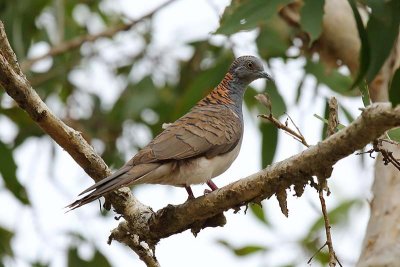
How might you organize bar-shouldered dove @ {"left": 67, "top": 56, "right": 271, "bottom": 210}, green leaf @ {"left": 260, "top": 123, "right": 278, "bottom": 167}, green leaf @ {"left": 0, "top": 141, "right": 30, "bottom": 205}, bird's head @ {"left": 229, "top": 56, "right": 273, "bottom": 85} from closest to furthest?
bar-shouldered dove @ {"left": 67, "top": 56, "right": 271, "bottom": 210} < bird's head @ {"left": 229, "top": 56, "right": 273, "bottom": 85} < green leaf @ {"left": 0, "top": 141, "right": 30, "bottom": 205} < green leaf @ {"left": 260, "top": 123, "right": 278, "bottom": 167}

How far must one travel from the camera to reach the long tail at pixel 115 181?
307cm

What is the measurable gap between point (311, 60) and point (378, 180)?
1271 mm

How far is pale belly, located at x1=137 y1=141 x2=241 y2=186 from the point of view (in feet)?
12.1

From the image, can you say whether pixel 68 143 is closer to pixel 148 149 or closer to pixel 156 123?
pixel 148 149

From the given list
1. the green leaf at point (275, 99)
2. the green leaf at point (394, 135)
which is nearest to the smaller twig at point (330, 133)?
the green leaf at point (394, 135)

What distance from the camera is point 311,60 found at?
5.33 meters

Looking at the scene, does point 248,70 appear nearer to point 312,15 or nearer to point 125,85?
point 312,15

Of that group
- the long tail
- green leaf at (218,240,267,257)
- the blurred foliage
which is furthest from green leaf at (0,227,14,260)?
the long tail

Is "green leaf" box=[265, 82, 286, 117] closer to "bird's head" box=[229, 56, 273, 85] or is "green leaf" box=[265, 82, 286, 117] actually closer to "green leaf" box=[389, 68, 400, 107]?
"bird's head" box=[229, 56, 273, 85]

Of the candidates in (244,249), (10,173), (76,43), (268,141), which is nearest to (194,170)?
(268,141)

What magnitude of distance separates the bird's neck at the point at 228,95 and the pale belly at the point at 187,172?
2.19 ft

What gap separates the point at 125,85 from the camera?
270 inches

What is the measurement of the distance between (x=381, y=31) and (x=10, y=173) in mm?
3002

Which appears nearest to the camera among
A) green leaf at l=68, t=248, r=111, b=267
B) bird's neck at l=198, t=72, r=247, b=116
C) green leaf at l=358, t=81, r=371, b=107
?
green leaf at l=358, t=81, r=371, b=107
